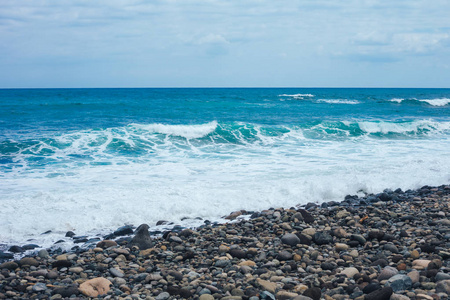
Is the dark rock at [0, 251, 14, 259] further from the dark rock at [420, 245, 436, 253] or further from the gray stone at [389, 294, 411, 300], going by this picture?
the dark rock at [420, 245, 436, 253]

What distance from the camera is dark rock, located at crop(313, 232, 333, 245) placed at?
4.85 m

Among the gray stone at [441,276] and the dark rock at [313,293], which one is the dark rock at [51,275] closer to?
the dark rock at [313,293]

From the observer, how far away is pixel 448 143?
15.2 meters

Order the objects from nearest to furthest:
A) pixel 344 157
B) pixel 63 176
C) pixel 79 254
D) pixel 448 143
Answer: pixel 79 254 → pixel 63 176 → pixel 344 157 → pixel 448 143

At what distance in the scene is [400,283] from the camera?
3486mm

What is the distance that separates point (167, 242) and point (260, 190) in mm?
3151

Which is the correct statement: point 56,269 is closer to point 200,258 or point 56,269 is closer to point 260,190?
point 200,258

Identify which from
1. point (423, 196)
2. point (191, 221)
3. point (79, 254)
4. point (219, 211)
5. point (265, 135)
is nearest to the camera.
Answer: point (79, 254)

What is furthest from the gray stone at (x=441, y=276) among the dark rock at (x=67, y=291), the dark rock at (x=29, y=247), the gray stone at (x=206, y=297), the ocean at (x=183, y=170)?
the dark rock at (x=29, y=247)

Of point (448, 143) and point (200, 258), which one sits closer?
point (200, 258)

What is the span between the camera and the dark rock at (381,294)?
10.7ft

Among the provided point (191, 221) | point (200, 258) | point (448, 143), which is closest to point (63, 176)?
point (191, 221)

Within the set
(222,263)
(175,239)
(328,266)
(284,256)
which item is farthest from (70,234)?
(328,266)

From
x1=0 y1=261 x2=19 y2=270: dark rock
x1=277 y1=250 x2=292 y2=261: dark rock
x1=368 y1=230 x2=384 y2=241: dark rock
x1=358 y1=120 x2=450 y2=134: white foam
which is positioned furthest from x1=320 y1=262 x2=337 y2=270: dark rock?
x1=358 y1=120 x2=450 y2=134: white foam
